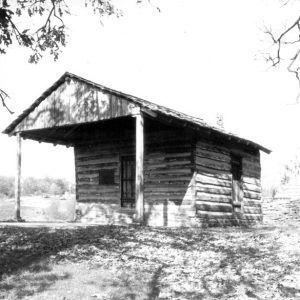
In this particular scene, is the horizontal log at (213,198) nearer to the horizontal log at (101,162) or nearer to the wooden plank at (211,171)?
the wooden plank at (211,171)

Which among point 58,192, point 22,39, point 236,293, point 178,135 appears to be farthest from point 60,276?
point 58,192

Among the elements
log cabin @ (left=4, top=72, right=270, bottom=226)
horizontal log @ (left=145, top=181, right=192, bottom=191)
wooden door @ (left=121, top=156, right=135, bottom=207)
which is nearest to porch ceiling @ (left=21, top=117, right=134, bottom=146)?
log cabin @ (left=4, top=72, right=270, bottom=226)

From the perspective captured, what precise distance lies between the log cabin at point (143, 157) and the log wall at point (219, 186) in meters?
0.04

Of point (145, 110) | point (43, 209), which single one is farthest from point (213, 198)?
point (43, 209)

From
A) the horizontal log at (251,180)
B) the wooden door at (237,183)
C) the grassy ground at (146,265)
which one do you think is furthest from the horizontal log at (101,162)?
the grassy ground at (146,265)

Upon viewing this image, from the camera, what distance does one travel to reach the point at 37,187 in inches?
2474

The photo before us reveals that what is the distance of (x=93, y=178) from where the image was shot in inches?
790

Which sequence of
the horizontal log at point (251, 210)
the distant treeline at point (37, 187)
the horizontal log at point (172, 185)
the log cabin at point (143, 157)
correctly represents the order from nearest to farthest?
the log cabin at point (143, 157) → the horizontal log at point (172, 185) → the horizontal log at point (251, 210) → the distant treeline at point (37, 187)

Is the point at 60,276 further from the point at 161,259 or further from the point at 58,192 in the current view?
the point at 58,192

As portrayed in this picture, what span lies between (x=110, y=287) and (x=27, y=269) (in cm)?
208

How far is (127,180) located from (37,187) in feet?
152

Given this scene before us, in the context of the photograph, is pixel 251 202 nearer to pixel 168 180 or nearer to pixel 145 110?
pixel 168 180

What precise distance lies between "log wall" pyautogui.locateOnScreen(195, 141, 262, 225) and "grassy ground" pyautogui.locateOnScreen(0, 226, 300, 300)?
4006 mm

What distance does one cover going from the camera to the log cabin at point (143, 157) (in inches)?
633
